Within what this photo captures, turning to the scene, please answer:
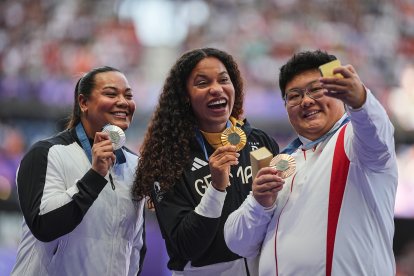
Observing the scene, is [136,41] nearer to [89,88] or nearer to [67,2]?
[67,2]

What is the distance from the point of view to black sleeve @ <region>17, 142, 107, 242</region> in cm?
358

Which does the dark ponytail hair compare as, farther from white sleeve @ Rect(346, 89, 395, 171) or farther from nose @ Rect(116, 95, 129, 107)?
white sleeve @ Rect(346, 89, 395, 171)

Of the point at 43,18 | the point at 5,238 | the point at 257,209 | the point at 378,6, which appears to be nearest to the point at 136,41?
the point at 43,18

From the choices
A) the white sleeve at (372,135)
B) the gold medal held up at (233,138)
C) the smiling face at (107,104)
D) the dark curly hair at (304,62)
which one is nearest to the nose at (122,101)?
the smiling face at (107,104)

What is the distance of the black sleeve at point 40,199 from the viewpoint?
3578mm

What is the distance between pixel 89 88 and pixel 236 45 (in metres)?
10.3

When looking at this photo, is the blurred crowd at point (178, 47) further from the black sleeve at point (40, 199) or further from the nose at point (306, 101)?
the nose at point (306, 101)

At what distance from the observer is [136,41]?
1470cm

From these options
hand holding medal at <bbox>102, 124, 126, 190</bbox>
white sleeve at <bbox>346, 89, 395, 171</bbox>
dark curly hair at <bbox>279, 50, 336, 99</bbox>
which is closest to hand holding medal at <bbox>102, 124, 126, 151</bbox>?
hand holding medal at <bbox>102, 124, 126, 190</bbox>

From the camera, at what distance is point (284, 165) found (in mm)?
3102

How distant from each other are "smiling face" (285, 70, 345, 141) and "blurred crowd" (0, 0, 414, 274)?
25.3 ft

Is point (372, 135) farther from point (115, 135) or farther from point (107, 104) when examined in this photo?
point (107, 104)

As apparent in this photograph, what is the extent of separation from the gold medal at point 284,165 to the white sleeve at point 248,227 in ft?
0.55

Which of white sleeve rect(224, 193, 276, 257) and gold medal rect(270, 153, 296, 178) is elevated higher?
gold medal rect(270, 153, 296, 178)
